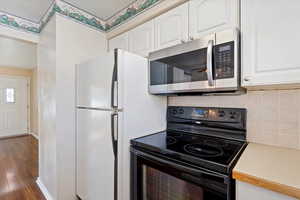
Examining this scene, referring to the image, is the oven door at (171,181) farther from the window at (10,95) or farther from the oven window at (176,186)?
the window at (10,95)

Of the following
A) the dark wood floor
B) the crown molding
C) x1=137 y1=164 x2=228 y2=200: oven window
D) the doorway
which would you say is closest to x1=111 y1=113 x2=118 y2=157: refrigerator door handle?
x1=137 y1=164 x2=228 y2=200: oven window

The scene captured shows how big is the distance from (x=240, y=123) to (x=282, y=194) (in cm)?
69

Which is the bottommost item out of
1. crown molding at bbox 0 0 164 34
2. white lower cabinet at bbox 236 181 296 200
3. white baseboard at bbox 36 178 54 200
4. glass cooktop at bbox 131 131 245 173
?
white baseboard at bbox 36 178 54 200

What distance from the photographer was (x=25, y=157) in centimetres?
325

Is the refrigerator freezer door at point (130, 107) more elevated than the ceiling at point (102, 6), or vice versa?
the ceiling at point (102, 6)

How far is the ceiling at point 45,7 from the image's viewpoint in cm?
172

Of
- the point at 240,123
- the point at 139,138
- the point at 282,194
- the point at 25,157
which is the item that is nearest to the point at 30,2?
the point at 139,138

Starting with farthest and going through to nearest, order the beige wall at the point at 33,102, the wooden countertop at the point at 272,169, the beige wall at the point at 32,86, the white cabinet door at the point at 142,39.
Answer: the beige wall at the point at 33,102, the beige wall at the point at 32,86, the white cabinet door at the point at 142,39, the wooden countertop at the point at 272,169

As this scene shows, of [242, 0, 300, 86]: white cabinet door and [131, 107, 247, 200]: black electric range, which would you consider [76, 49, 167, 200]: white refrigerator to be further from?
[242, 0, 300, 86]: white cabinet door

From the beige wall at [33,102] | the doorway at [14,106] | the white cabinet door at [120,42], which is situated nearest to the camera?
the white cabinet door at [120,42]

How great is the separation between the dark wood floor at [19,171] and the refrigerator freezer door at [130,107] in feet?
4.84

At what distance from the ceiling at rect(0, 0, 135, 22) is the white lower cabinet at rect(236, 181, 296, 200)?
194cm

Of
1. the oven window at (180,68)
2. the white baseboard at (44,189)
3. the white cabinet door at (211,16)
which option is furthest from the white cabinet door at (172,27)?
the white baseboard at (44,189)

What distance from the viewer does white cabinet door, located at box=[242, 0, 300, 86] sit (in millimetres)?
858
